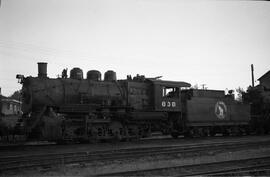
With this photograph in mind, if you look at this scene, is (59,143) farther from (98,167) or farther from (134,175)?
(134,175)

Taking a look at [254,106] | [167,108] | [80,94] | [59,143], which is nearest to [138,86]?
[167,108]

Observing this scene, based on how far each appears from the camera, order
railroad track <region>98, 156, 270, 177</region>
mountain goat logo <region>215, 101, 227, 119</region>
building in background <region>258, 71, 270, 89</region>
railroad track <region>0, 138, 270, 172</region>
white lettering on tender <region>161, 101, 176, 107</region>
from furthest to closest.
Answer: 1. building in background <region>258, 71, 270, 89</region>
2. mountain goat logo <region>215, 101, 227, 119</region>
3. white lettering on tender <region>161, 101, 176, 107</region>
4. railroad track <region>0, 138, 270, 172</region>
5. railroad track <region>98, 156, 270, 177</region>

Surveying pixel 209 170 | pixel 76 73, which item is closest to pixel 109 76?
pixel 76 73

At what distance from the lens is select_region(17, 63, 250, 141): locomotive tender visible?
44.5ft

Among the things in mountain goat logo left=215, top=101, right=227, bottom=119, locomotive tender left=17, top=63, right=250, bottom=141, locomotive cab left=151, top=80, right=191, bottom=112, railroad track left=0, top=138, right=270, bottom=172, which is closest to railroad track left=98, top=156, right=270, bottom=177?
railroad track left=0, top=138, right=270, bottom=172

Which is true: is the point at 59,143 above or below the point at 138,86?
below

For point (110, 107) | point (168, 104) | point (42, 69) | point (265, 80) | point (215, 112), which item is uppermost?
point (265, 80)

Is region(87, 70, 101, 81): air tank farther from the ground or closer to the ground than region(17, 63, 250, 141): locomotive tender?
farther from the ground

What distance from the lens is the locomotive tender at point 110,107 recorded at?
534 inches

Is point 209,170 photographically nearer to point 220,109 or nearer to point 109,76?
point 109,76

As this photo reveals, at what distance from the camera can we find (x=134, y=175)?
755 centimetres

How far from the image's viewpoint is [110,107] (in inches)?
596

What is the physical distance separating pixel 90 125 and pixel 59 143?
6.29 feet

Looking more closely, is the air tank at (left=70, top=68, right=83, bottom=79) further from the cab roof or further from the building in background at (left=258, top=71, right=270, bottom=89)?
the building in background at (left=258, top=71, right=270, bottom=89)
